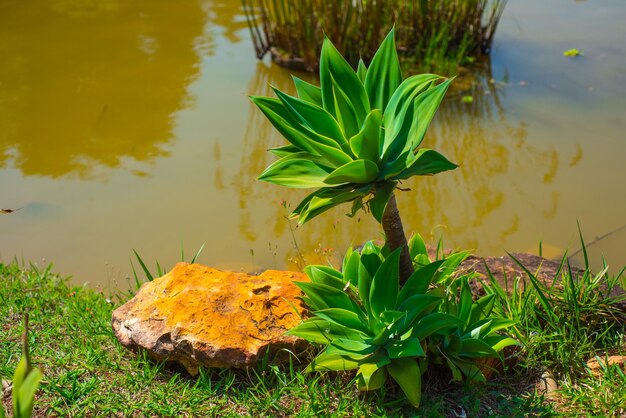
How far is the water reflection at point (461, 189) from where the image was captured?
3920 mm

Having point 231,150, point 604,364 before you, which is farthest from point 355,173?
point 231,150

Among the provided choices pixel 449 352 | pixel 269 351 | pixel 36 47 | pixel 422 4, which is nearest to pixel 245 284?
pixel 269 351

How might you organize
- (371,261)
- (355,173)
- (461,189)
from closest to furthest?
(355,173) < (371,261) < (461,189)

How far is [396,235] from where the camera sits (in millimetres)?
2273

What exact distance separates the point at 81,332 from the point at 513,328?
1.66 meters

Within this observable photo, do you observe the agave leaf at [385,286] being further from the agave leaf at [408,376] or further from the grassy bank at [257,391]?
the grassy bank at [257,391]

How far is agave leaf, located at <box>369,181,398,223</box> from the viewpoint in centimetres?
206

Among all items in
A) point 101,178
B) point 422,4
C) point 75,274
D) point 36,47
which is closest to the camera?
point 75,274

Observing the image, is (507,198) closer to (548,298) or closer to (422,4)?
(548,298)

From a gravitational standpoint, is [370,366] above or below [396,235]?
below

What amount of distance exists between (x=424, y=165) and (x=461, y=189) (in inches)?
90.0

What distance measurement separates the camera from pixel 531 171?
4.42 m

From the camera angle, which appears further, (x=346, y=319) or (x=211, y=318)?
(x=211, y=318)

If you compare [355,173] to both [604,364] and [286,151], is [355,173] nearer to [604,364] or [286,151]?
[286,151]
